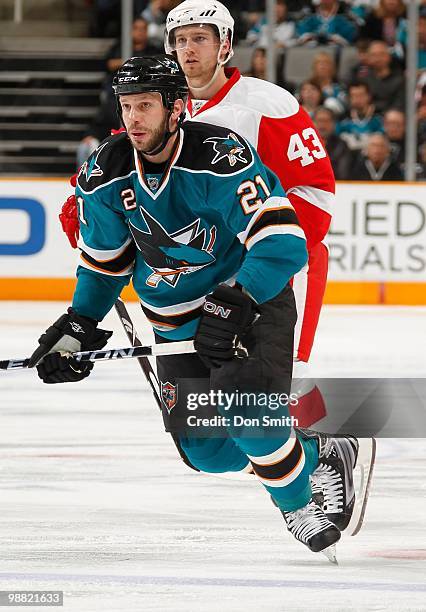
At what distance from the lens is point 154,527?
310 cm

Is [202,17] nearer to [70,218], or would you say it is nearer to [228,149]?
[70,218]

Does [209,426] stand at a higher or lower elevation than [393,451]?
higher

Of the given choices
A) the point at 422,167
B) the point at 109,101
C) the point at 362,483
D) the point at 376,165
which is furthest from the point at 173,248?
the point at 109,101

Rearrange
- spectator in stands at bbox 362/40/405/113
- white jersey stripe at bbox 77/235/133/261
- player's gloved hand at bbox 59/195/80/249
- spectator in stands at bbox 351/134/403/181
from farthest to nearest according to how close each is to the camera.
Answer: spectator in stands at bbox 362/40/405/113 < spectator in stands at bbox 351/134/403/181 < player's gloved hand at bbox 59/195/80/249 < white jersey stripe at bbox 77/235/133/261

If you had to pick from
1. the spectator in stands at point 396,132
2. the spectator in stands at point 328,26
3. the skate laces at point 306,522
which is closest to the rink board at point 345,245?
the spectator in stands at point 396,132

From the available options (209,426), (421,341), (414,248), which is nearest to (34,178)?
(414,248)

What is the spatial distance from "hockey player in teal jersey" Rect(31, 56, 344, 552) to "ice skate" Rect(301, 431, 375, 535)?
126 millimetres

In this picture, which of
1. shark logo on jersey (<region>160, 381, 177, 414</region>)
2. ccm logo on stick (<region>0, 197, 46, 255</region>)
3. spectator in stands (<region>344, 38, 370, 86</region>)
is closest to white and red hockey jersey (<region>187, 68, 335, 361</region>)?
shark logo on jersey (<region>160, 381, 177, 414</region>)

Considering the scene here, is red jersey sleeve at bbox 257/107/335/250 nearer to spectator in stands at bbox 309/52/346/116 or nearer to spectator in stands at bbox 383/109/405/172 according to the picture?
spectator in stands at bbox 383/109/405/172

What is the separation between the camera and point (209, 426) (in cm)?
301

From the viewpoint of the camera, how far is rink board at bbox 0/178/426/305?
820 centimetres

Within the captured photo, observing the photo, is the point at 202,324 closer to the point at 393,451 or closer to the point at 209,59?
the point at 209,59

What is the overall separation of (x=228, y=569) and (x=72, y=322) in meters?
0.61

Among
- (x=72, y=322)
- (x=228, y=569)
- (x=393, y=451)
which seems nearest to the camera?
(x=228, y=569)
